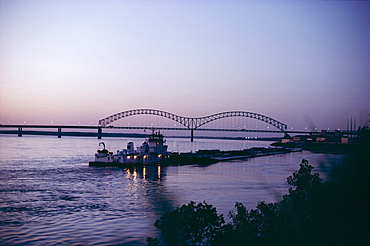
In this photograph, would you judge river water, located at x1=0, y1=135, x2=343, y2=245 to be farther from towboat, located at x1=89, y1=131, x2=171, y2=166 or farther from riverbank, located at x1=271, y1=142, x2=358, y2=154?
towboat, located at x1=89, y1=131, x2=171, y2=166

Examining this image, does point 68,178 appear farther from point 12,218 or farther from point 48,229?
point 48,229

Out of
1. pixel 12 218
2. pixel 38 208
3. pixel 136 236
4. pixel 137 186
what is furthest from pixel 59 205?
pixel 137 186

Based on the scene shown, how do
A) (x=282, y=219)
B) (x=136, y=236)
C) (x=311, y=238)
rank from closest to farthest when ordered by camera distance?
(x=311, y=238) → (x=282, y=219) → (x=136, y=236)

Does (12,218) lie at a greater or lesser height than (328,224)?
lesser

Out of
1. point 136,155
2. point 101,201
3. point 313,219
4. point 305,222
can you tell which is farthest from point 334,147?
point 313,219

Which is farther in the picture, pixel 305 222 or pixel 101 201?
pixel 101 201

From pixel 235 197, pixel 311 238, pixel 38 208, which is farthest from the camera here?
pixel 235 197

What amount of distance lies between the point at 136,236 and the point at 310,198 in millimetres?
11624

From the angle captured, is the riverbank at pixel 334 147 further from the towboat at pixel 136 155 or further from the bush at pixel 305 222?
the towboat at pixel 136 155

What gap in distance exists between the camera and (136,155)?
6888 cm

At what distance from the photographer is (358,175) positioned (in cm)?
1174

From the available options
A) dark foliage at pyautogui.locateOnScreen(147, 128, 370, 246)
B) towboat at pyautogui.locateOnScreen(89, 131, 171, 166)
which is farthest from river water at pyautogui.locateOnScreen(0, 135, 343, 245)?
towboat at pyautogui.locateOnScreen(89, 131, 171, 166)

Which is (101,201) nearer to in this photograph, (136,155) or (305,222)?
(305,222)

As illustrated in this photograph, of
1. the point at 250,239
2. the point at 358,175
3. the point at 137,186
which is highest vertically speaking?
the point at 358,175
